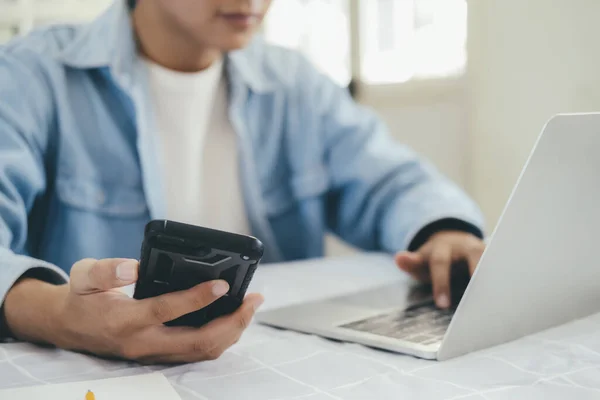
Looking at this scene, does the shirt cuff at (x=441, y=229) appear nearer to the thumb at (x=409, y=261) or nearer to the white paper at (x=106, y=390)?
the thumb at (x=409, y=261)

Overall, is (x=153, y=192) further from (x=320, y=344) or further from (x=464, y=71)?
(x=464, y=71)

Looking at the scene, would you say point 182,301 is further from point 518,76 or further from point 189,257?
point 518,76

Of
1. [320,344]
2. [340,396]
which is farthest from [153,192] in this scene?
[340,396]

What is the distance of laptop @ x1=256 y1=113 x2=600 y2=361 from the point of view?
1.46ft

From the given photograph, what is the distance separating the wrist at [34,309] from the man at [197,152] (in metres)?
0.17

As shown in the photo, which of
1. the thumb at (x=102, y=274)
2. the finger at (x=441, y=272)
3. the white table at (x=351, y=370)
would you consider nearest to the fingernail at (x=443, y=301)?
the finger at (x=441, y=272)

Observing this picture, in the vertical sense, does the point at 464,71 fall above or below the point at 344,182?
above

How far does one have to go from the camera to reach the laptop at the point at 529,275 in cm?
45

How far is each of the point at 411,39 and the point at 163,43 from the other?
0.97 metres

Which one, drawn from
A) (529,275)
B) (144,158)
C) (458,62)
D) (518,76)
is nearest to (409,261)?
(529,275)

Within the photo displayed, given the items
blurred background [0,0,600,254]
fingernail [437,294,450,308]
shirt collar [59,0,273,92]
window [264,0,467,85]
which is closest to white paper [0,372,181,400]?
fingernail [437,294,450,308]

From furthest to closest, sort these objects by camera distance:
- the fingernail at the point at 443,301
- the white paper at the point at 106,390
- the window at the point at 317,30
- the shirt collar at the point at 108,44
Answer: the window at the point at 317,30 < the shirt collar at the point at 108,44 < the fingernail at the point at 443,301 < the white paper at the point at 106,390

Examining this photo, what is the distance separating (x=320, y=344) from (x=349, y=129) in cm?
68

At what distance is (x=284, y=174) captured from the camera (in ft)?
3.82
